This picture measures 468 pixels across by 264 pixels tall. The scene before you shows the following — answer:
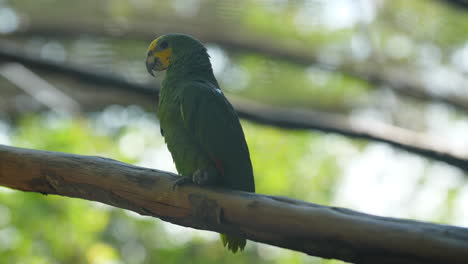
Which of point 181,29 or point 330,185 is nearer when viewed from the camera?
point 181,29

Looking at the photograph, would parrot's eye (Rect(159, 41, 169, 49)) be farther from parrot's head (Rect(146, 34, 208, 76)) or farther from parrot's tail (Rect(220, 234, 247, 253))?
parrot's tail (Rect(220, 234, 247, 253))

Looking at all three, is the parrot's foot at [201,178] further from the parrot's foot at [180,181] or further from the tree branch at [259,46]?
the tree branch at [259,46]

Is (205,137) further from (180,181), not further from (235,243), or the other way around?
(235,243)

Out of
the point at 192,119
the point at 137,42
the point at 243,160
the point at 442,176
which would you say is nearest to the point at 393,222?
the point at 243,160

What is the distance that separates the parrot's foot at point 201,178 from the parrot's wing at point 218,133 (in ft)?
0.31

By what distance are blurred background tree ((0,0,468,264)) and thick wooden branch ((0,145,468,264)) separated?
78.5 inches

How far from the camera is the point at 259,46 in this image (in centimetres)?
580

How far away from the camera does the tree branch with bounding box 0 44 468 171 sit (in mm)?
4055

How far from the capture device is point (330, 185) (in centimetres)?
762

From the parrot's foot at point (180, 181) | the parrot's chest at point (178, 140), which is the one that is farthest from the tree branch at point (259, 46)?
the parrot's foot at point (180, 181)

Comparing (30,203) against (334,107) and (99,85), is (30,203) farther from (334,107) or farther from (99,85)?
(334,107)

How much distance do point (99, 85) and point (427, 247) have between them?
Result: 3.15 meters

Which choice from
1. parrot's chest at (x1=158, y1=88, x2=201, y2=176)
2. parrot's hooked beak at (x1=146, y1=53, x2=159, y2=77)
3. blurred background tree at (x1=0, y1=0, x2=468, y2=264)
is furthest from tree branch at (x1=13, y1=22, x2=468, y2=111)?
parrot's chest at (x1=158, y1=88, x2=201, y2=176)

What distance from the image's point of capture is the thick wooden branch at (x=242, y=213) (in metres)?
1.71
